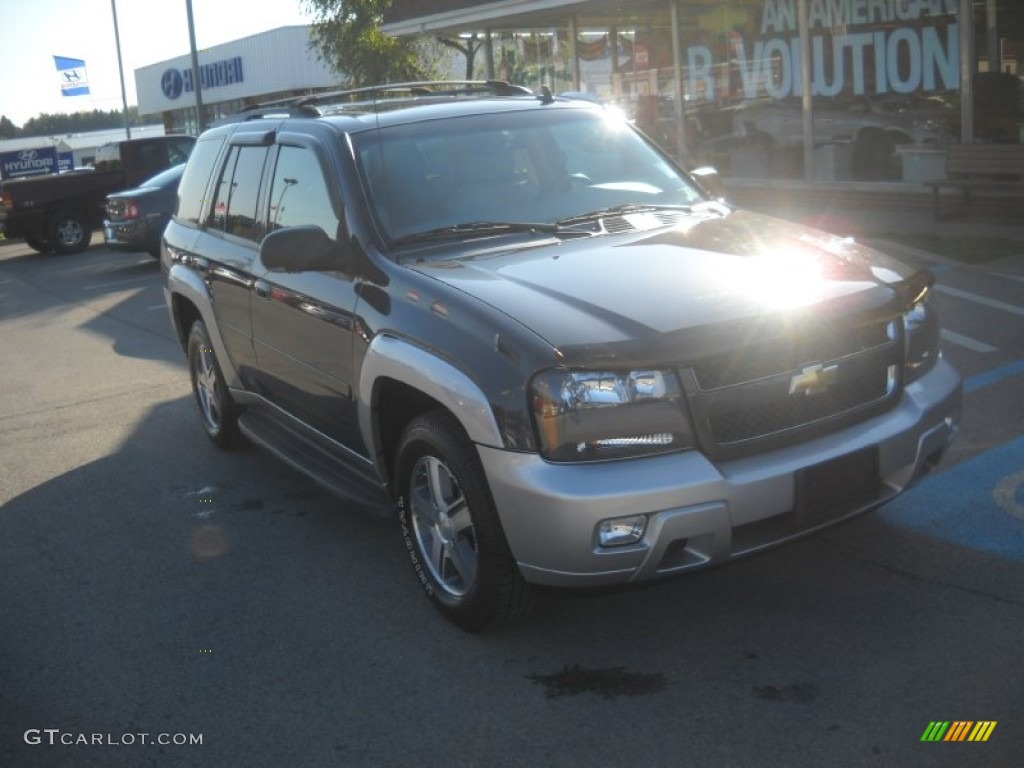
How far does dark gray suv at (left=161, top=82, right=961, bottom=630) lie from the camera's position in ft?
12.5

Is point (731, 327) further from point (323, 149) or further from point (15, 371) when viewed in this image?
point (15, 371)

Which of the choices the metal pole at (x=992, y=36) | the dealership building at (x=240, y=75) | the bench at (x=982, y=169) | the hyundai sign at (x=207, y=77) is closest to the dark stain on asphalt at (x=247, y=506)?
the bench at (x=982, y=169)

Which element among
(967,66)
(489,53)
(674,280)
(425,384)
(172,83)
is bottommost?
(425,384)

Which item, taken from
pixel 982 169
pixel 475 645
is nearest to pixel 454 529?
pixel 475 645

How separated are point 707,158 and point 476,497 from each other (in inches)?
625

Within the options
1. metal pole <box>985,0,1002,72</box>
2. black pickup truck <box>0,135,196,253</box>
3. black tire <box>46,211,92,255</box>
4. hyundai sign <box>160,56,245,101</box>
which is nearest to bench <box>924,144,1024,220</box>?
metal pole <box>985,0,1002,72</box>

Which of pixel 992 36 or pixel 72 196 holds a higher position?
pixel 992 36

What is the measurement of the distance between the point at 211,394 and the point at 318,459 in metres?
2.01

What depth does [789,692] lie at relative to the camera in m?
3.79

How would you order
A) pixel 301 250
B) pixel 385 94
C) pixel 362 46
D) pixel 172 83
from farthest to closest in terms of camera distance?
pixel 172 83
pixel 362 46
pixel 385 94
pixel 301 250

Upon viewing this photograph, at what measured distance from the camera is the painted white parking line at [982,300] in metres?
9.10

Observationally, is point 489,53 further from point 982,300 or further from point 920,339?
point 920,339

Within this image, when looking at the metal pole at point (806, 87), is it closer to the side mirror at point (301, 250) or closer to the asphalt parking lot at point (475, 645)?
the asphalt parking lot at point (475, 645)

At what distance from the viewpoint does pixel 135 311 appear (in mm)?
14023
